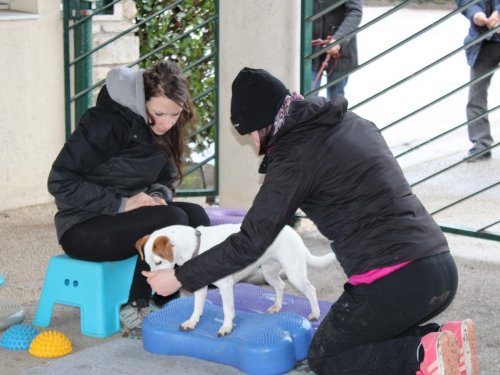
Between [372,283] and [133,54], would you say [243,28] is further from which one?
[372,283]

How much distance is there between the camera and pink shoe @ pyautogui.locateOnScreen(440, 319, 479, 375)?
11.0 feet

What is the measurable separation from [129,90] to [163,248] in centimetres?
79

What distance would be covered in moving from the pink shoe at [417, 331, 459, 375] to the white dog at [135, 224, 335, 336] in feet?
2.46

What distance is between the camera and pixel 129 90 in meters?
4.07

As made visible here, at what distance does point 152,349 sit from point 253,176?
2057mm

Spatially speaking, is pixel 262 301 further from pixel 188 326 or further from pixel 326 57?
pixel 326 57

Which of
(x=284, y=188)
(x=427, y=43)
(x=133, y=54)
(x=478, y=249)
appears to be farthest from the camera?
(x=427, y=43)

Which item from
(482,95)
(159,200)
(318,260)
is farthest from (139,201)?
(482,95)

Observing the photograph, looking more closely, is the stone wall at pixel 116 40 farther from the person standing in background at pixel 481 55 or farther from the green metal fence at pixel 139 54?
the person standing in background at pixel 481 55

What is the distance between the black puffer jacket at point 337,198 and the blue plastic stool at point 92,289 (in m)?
0.77

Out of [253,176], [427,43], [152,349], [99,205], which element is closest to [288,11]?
[253,176]

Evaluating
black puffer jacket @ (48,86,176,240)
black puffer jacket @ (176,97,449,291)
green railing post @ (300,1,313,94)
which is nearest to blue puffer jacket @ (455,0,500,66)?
green railing post @ (300,1,313,94)

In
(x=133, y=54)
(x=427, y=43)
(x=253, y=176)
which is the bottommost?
(x=427, y=43)

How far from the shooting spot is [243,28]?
5660mm
